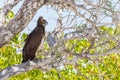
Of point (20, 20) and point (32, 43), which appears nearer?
point (32, 43)

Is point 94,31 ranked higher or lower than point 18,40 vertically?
higher

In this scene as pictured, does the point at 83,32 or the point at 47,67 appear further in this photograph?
the point at 83,32

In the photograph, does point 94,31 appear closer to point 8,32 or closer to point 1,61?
point 8,32

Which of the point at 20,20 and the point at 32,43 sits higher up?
the point at 20,20

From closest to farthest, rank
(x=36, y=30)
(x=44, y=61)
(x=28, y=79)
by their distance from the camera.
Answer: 1. (x=44, y=61)
2. (x=36, y=30)
3. (x=28, y=79)

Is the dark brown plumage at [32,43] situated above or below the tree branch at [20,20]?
below

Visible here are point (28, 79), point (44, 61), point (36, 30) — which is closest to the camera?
point (44, 61)

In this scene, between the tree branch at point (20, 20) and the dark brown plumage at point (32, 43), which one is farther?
the tree branch at point (20, 20)

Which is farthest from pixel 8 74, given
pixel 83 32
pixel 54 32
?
pixel 83 32

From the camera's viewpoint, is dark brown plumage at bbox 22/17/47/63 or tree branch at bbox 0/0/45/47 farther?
tree branch at bbox 0/0/45/47

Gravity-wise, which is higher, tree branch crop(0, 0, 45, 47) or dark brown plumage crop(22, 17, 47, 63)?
tree branch crop(0, 0, 45, 47)

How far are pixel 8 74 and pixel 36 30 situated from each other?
0.91 meters

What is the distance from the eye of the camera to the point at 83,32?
22.3 ft

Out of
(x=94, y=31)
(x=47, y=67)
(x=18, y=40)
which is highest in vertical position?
(x=94, y=31)
